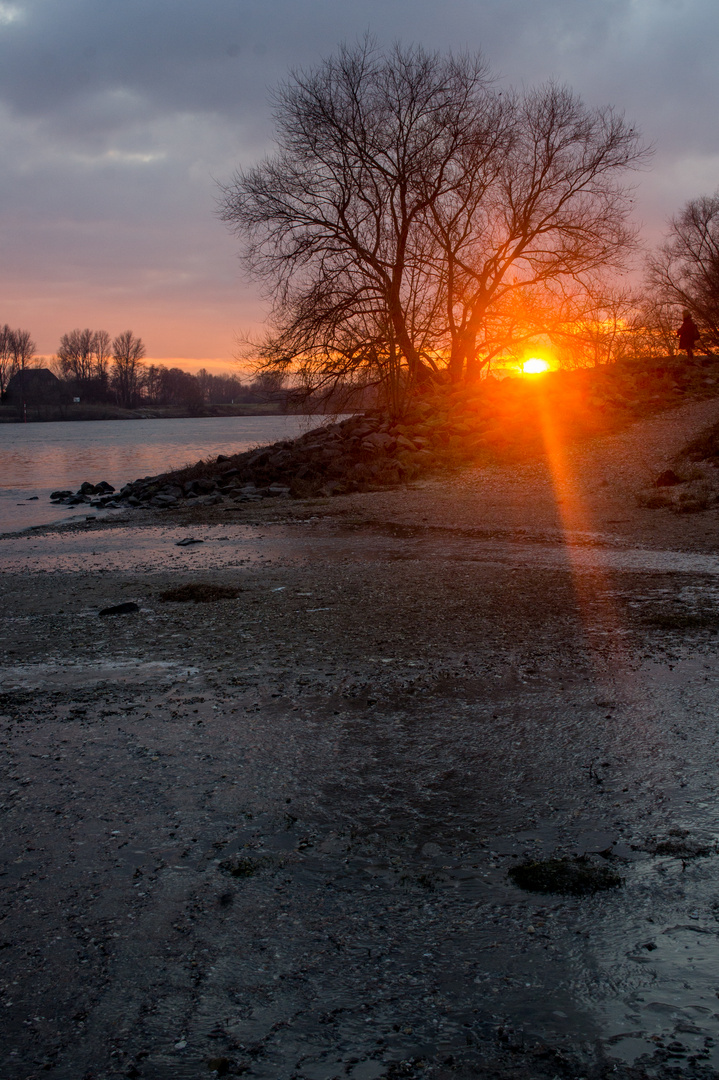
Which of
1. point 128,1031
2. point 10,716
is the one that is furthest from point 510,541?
point 128,1031

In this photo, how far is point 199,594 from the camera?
7.54 m

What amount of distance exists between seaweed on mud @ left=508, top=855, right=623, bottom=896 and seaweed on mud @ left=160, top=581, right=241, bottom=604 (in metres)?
4.89

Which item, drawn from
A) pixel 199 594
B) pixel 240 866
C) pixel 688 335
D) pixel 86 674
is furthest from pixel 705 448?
pixel 240 866

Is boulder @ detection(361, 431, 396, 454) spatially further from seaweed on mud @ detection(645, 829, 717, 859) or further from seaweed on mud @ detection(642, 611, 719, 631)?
seaweed on mud @ detection(645, 829, 717, 859)

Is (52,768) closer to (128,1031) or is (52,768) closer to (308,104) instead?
(128,1031)

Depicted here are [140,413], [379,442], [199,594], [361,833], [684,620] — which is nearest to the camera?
[361,833]

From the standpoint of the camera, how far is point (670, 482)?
13148 millimetres

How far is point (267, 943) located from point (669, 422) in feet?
58.6

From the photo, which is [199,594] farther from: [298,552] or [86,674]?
[298,552]

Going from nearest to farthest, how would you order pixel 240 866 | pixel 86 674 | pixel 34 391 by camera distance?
pixel 240 866 → pixel 86 674 → pixel 34 391

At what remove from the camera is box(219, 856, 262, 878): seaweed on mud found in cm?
292

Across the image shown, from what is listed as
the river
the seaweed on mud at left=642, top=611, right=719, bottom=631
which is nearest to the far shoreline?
the river

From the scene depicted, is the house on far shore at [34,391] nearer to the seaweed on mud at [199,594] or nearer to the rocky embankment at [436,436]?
the rocky embankment at [436,436]

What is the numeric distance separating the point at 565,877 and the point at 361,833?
2.76 feet
